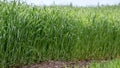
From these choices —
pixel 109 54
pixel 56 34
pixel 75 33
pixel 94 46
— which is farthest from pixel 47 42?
pixel 109 54

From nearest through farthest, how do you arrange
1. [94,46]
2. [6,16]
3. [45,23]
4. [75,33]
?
[6,16], [45,23], [75,33], [94,46]

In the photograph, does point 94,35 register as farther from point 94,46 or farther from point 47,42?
point 47,42

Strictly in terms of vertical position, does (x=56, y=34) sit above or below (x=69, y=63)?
above

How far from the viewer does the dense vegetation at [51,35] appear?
606 cm

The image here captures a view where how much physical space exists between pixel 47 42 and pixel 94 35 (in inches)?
54.1

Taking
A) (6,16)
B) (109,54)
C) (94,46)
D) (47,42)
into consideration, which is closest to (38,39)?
(47,42)

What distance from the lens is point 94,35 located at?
299 inches

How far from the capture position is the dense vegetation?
606cm

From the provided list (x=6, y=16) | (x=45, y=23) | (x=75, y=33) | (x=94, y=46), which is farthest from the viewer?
(x=94, y=46)

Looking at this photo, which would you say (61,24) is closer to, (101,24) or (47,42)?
(47,42)

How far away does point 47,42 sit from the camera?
6566 mm

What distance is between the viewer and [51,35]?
21.7ft

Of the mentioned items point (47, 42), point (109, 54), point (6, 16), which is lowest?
point (109, 54)

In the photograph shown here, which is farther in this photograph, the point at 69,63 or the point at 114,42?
the point at 114,42
